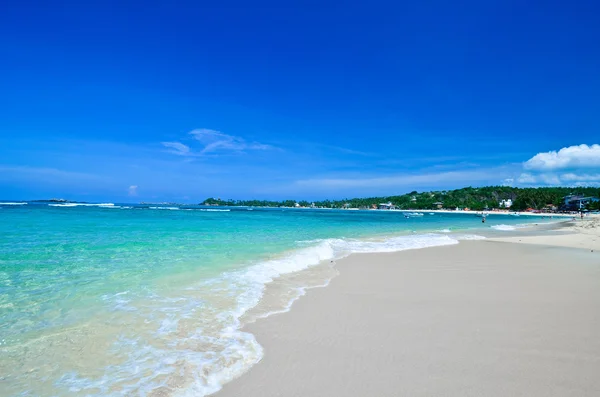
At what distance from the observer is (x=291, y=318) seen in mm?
5438

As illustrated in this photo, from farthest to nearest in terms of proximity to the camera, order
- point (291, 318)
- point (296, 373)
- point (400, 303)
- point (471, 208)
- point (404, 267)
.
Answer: point (471, 208) < point (404, 267) < point (400, 303) < point (291, 318) < point (296, 373)

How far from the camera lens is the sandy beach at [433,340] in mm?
3293

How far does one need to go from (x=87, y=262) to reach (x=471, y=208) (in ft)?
587

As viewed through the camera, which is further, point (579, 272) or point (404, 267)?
point (404, 267)

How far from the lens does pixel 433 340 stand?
4391 millimetres

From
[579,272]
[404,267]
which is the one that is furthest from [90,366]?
[579,272]

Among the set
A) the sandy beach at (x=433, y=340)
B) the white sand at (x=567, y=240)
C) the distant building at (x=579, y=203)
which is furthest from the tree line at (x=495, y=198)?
the sandy beach at (x=433, y=340)

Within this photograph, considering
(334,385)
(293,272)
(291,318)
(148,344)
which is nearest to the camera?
(334,385)

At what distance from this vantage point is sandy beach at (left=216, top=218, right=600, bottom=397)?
329 cm

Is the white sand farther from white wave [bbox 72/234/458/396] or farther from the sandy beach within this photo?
white wave [bbox 72/234/458/396]

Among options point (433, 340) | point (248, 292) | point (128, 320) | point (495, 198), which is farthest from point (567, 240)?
point (495, 198)

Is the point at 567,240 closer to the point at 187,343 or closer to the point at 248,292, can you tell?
the point at 248,292

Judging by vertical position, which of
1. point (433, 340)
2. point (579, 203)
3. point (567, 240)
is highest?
point (579, 203)

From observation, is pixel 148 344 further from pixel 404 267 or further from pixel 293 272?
pixel 404 267
